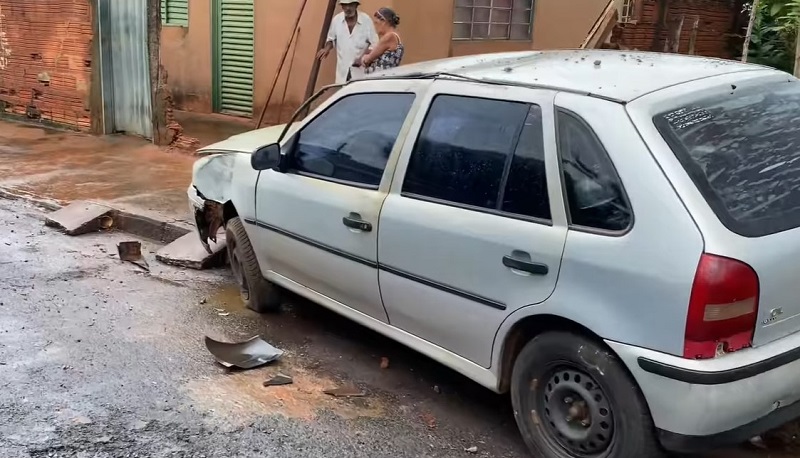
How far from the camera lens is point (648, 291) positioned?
2875 millimetres

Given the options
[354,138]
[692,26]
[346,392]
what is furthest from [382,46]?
[692,26]

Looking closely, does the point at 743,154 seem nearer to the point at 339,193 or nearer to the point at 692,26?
the point at 339,193

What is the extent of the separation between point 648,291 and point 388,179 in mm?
1558

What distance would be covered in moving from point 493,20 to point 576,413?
358 inches

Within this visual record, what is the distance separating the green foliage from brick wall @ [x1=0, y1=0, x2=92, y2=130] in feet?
28.1

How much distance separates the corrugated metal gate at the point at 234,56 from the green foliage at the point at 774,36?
689 cm

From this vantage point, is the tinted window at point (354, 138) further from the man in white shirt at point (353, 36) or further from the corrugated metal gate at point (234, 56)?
the corrugated metal gate at point (234, 56)

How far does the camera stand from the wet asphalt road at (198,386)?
3.73 meters

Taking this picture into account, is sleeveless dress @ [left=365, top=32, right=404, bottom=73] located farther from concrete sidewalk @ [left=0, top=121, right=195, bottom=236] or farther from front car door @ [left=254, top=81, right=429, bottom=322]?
front car door @ [left=254, top=81, right=429, bottom=322]

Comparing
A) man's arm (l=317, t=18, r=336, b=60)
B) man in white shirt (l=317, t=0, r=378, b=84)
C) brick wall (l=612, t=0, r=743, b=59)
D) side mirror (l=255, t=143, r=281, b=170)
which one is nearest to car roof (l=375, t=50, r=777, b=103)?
side mirror (l=255, t=143, r=281, b=170)

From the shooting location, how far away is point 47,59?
12062 millimetres

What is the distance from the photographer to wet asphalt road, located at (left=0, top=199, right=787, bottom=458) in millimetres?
3734

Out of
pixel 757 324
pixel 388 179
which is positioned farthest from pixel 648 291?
pixel 388 179

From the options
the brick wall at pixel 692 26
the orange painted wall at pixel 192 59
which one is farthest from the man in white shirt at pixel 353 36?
the orange painted wall at pixel 192 59
